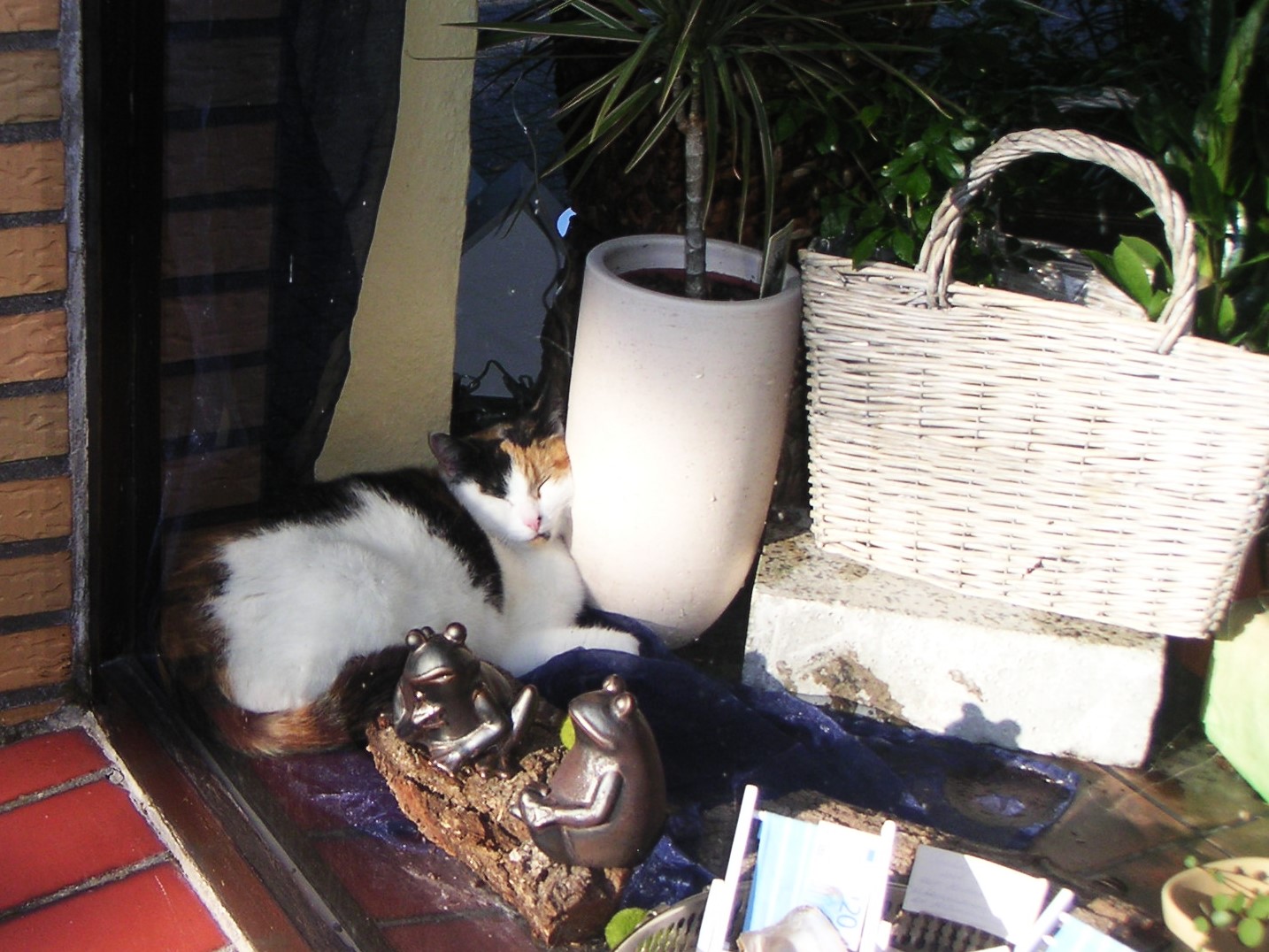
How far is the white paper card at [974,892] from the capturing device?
1.06m

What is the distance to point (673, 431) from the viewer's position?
5.15 feet

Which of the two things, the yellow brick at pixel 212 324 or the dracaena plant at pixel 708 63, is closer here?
the dracaena plant at pixel 708 63

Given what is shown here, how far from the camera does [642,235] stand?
5.74ft

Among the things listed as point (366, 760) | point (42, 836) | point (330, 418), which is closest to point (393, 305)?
point (330, 418)

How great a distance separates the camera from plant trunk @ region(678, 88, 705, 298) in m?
1.56

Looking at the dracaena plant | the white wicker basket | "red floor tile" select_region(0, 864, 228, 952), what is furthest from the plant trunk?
"red floor tile" select_region(0, 864, 228, 952)

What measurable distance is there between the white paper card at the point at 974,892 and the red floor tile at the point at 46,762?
1.10 meters

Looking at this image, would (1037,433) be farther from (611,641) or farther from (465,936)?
(465,936)

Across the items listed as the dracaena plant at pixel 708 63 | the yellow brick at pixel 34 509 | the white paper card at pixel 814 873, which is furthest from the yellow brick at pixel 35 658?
the white paper card at pixel 814 873

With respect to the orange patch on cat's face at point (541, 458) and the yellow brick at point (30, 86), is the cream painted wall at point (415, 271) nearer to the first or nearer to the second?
the orange patch on cat's face at point (541, 458)

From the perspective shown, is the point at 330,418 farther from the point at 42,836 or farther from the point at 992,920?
the point at 992,920

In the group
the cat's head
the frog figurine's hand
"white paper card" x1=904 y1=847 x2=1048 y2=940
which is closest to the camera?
"white paper card" x1=904 y1=847 x2=1048 y2=940

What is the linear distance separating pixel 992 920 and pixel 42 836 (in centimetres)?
112

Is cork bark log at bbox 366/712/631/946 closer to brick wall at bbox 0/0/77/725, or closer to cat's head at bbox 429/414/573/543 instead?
cat's head at bbox 429/414/573/543
